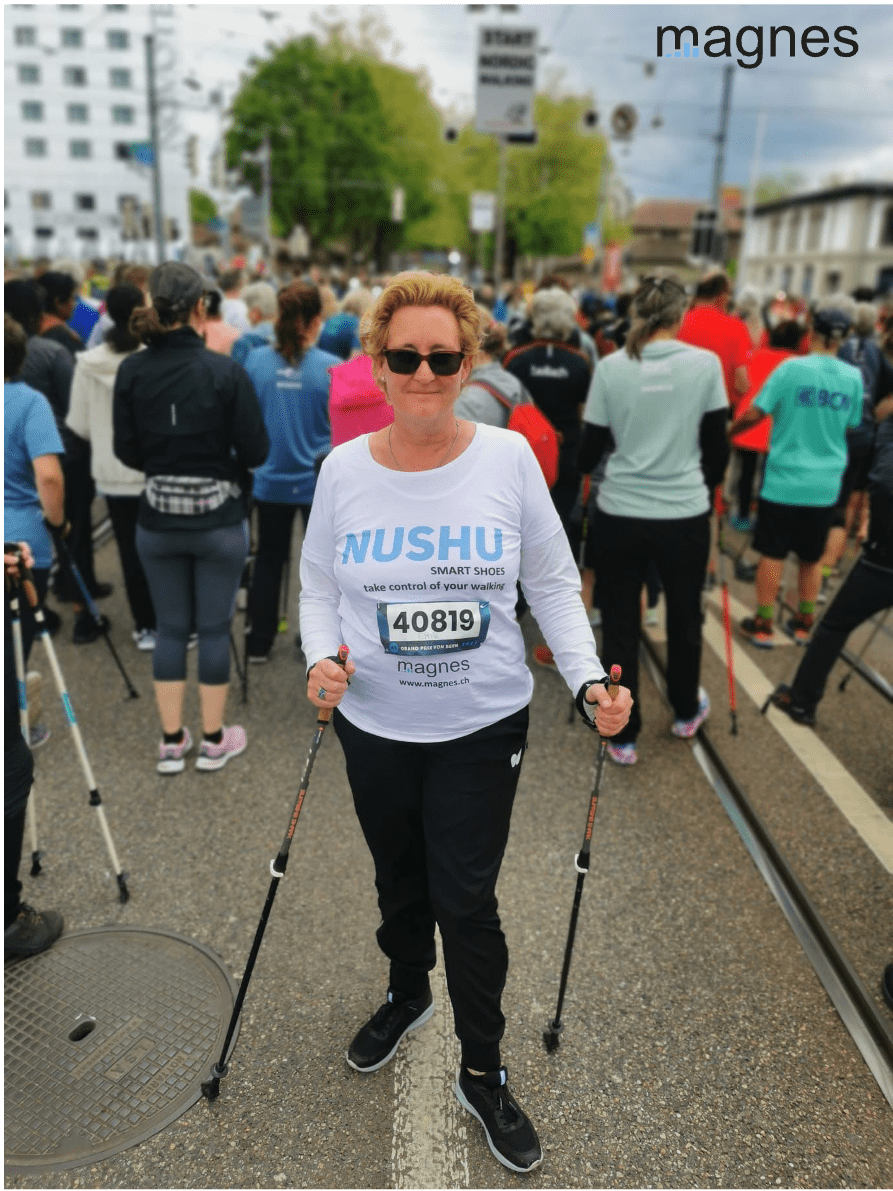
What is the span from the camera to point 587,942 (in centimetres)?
323

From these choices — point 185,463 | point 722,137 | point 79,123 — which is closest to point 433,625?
point 185,463

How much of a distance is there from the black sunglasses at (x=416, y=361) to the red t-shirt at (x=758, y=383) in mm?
4998

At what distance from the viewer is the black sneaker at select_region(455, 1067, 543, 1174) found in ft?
7.75

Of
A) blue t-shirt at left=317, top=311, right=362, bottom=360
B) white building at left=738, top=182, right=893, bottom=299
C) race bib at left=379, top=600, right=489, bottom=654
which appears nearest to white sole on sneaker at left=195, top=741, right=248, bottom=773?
race bib at left=379, top=600, right=489, bottom=654

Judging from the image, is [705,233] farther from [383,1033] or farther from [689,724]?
[383,1033]

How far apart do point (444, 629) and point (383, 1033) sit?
138cm

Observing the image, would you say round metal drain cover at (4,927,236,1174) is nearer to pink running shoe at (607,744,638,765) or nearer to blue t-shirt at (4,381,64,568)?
blue t-shirt at (4,381,64,568)

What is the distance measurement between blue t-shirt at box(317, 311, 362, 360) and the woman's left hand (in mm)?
5546

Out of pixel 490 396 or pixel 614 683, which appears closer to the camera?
pixel 614 683

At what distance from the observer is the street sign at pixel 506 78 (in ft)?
44.1

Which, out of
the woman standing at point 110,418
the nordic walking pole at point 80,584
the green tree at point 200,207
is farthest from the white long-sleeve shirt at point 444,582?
the green tree at point 200,207

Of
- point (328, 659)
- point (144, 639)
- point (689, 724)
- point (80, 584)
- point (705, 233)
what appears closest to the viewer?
point (328, 659)

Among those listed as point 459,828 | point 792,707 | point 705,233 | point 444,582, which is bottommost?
point 792,707

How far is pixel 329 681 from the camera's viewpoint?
85.7 inches
